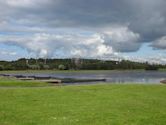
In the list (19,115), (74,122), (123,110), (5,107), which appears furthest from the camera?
(5,107)

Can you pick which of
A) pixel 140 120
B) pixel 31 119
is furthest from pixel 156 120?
pixel 31 119

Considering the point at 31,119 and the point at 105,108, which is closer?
the point at 31,119

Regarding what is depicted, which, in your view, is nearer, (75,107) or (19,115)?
(19,115)

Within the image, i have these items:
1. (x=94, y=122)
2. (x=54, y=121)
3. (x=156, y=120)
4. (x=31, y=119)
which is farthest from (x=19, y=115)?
(x=156, y=120)

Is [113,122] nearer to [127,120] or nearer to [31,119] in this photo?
[127,120]

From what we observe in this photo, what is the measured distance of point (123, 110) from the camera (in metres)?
22.9

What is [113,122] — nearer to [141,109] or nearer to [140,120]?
[140,120]

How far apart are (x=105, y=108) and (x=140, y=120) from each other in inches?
198

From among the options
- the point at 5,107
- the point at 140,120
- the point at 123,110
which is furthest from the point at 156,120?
the point at 5,107

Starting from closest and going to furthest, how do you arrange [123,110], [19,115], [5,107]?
[19,115], [123,110], [5,107]

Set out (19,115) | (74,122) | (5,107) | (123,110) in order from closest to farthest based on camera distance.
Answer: (74,122) → (19,115) → (123,110) → (5,107)

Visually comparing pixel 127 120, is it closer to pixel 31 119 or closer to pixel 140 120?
pixel 140 120

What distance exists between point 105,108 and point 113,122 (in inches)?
219

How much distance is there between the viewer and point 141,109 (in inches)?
929
